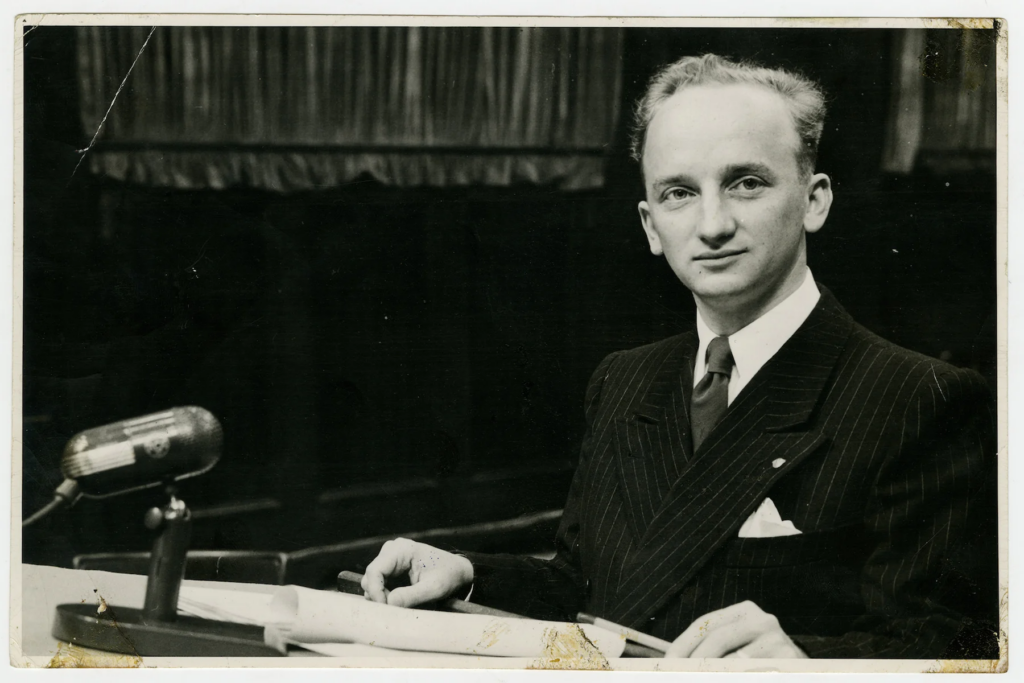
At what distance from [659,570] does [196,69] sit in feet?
6.54

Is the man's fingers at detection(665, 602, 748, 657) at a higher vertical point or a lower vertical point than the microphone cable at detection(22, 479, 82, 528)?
lower

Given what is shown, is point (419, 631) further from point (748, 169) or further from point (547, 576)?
point (748, 169)

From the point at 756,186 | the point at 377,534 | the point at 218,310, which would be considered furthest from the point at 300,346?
the point at 756,186

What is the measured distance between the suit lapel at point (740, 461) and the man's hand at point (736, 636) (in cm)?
13

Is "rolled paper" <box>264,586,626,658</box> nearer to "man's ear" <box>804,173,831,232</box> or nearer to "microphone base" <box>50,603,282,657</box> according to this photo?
"microphone base" <box>50,603,282,657</box>

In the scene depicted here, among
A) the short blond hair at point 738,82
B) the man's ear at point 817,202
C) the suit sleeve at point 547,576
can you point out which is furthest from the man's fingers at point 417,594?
the man's ear at point 817,202

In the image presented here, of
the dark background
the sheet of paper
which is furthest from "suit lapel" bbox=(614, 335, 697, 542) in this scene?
the sheet of paper

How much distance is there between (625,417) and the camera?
2785mm

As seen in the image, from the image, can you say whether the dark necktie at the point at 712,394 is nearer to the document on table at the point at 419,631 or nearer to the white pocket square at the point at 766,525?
the white pocket square at the point at 766,525

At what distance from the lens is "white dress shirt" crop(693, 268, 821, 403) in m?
2.65

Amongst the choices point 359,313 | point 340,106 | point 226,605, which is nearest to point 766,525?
point 359,313

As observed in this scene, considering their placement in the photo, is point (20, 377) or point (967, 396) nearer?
point (967, 396)

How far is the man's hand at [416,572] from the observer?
279 cm

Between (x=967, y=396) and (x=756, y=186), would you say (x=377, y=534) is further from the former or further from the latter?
(x=967, y=396)
